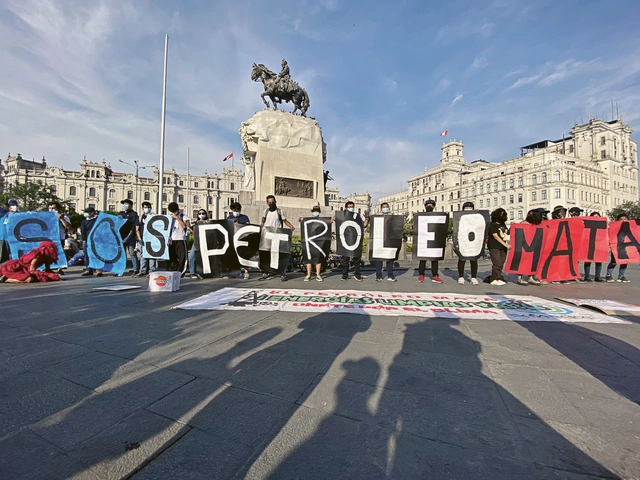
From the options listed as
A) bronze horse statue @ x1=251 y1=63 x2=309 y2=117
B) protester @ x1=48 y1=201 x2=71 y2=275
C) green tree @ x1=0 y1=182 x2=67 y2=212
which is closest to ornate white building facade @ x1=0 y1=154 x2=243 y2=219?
green tree @ x1=0 y1=182 x2=67 y2=212

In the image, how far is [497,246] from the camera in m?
7.36

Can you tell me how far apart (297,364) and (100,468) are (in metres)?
1.44

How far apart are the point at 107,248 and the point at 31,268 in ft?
5.32

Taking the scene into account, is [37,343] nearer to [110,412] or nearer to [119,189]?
[110,412]

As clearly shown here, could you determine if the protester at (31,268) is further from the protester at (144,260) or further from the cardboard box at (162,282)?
the cardboard box at (162,282)

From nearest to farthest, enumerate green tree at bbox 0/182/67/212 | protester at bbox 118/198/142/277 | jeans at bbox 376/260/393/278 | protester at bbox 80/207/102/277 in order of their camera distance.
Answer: jeans at bbox 376/260/393/278 → protester at bbox 80/207/102/277 → protester at bbox 118/198/142/277 → green tree at bbox 0/182/67/212

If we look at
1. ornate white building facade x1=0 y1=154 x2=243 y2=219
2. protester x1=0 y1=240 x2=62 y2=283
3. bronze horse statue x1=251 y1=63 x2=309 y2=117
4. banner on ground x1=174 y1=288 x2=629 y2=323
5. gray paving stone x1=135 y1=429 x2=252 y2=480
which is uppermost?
ornate white building facade x1=0 y1=154 x2=243 y2=219

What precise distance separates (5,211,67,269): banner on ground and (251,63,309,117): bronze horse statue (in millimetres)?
14518

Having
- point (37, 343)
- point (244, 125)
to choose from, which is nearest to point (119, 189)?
point (244, 125)

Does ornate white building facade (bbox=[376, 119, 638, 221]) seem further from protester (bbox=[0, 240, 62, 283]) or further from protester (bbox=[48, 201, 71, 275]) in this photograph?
protester (bbox=[0, 240, 62, 283])

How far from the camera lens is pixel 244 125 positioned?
1803 cm

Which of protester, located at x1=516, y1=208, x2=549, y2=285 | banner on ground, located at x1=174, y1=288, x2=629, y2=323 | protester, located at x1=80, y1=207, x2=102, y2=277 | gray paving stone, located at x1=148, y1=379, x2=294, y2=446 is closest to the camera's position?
gray paving stone, located at x1=148, y1=379, x2=294, y2=446

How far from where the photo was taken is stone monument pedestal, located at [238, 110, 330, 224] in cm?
1605

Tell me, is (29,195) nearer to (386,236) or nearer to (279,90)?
(279,90)
